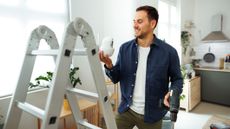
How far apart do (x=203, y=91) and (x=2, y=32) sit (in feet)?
13.2

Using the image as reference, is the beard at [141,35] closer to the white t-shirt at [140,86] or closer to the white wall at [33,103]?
the white t-shirt at [140,86]

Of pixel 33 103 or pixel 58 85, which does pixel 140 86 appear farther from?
pixel 33 103

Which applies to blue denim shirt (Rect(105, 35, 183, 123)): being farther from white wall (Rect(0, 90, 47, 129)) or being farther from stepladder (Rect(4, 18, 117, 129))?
white wall (Rect(0, 90, 47, 129))

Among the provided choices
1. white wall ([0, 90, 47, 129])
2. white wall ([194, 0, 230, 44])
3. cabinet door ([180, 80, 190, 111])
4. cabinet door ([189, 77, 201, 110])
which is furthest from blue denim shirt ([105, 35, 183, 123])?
white wall ([194, 0, 230, 44])

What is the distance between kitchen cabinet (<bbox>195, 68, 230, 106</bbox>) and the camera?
3924mm

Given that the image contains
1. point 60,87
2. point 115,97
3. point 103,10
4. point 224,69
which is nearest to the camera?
point 60,87

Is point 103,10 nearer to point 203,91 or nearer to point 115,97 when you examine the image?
point 115,97

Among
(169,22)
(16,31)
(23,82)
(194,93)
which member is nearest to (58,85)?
(23,82)

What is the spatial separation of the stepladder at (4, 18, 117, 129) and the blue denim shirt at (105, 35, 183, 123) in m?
0.45

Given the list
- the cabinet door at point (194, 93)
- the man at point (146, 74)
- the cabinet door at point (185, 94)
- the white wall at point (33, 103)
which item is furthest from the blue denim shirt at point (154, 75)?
the cabinet door at point (194, 93)

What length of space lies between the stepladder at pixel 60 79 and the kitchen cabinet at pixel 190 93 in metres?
2.92

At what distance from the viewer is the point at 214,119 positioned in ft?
7.38

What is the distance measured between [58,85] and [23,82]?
42cm

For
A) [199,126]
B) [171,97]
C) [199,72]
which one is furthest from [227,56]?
[171,97]
